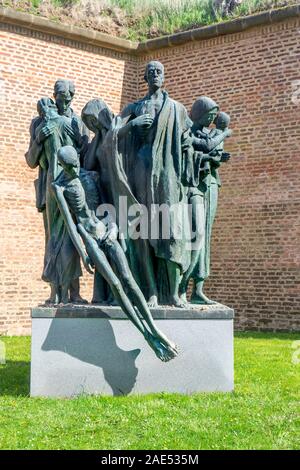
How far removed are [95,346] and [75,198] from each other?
125 cm

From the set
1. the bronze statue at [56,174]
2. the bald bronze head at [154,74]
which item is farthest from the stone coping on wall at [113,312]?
the bald bronze head at [154,74]

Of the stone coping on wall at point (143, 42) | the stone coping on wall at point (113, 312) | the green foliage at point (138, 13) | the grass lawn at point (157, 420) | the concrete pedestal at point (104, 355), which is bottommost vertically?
the grass lawn at point (157, 420)

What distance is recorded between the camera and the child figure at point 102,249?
5.95 metres

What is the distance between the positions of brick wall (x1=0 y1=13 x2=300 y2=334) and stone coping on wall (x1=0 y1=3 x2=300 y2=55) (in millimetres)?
146

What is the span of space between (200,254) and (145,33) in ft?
32.7

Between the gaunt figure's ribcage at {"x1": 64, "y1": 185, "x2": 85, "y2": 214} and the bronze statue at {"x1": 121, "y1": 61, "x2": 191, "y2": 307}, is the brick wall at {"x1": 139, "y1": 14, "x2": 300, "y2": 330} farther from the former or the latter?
the gaunt figure's ribcage at {"x1": 64, "y1": 185, "x2": 85, "y2": 214}

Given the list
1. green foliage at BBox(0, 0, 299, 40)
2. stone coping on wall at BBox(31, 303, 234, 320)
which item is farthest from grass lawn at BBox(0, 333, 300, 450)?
green foliage at BBox(0, 0, 299, 40)

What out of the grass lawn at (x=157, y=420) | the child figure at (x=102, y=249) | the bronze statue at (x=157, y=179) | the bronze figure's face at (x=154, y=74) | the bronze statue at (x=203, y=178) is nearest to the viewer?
the grass lawn at (x=157, y=420)

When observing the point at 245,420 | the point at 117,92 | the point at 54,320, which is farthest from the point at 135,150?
the point at 117,92

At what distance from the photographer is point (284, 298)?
12.9 m

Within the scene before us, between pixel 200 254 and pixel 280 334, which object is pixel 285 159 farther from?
pixel 200 254

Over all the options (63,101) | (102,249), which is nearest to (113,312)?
(102,249)

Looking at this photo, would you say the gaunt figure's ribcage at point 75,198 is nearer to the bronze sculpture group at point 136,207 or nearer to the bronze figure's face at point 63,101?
the bronze sculpture group at point 136,207

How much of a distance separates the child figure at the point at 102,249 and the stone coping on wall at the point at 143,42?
311 inches
